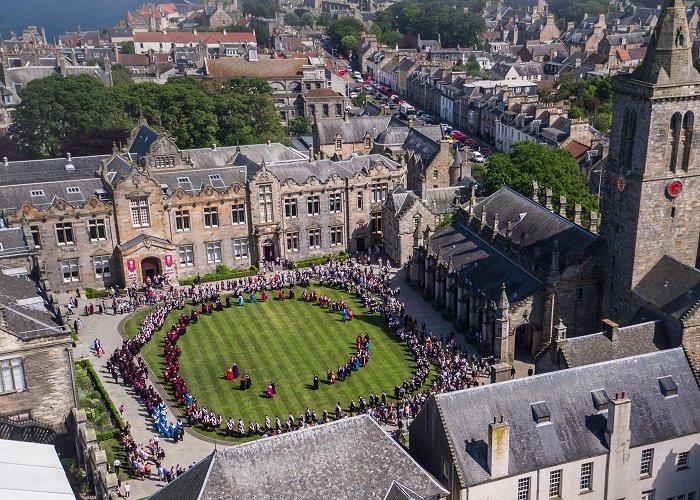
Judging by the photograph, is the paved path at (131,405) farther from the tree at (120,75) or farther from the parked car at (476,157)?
the tree at (120,75)

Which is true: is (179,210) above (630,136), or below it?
below

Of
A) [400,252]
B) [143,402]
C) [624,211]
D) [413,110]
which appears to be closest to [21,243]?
[143,402]

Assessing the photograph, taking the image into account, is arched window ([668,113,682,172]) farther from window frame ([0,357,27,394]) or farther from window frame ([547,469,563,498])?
window frame ([0,357,27,394])

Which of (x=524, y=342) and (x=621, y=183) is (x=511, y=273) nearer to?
(x=524, y=342)

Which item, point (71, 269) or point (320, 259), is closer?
point (71, 269)

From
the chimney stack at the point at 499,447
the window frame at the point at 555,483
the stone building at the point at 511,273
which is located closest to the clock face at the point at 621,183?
the stone building at the point at 511,273

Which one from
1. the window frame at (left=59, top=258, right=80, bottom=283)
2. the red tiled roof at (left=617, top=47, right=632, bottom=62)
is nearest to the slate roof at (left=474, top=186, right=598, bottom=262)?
the window frame at (left=59, top=258, right=80, bottom=283)

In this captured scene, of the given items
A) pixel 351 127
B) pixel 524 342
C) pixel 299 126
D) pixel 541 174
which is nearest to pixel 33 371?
pixel 524 342
